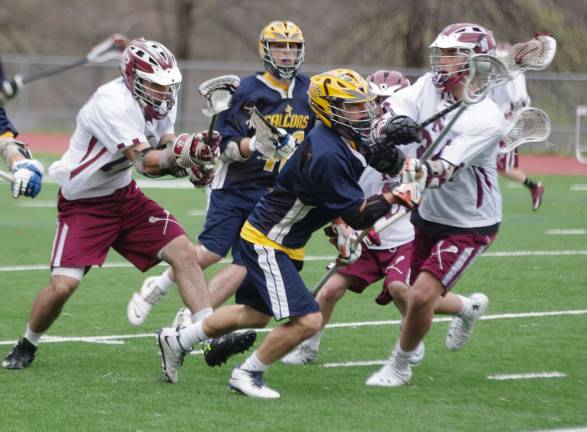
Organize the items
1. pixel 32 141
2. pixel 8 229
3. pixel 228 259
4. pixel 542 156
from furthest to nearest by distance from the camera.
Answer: pixel 32 141, pixel 542 156, pixel 8 229, pixel 228 259

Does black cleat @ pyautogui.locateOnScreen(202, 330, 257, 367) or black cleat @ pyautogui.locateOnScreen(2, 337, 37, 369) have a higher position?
black cleat @ pyautogui.locateOnScreen(202, 330, 257, 367)

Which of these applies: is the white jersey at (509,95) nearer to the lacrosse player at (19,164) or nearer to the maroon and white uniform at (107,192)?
the maroon and white uniform at (107,192)

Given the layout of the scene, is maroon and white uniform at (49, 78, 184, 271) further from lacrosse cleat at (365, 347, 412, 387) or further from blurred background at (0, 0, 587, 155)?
blurred background at (0, 0, 587, 155)

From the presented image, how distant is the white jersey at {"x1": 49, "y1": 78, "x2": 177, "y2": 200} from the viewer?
668cm

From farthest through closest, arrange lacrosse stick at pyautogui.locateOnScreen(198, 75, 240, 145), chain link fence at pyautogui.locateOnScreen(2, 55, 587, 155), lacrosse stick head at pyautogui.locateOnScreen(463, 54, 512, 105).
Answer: chain link fence at pyautogui.locateOnScreen(2, 55, 587, 155) < lacrosse stick at pyautogui.locateOnScreen(198, 75, 240, 145) < lacrosse stick head at pyautogui.locateOnScreen(463, 54, 512, 105)

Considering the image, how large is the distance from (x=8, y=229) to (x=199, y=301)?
276 inches

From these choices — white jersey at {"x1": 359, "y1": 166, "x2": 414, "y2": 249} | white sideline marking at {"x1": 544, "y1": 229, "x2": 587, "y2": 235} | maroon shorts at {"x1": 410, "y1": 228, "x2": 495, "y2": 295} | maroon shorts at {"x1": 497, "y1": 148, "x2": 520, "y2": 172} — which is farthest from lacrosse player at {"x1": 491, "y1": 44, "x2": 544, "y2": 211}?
maroon shorts at {"x1": 410, "y1": 228, "x2": 495, "y2": 295}

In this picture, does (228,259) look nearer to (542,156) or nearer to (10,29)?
(542,156)

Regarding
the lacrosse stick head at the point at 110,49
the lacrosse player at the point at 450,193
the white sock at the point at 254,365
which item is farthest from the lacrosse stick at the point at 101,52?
the white sock at the point at 254,365

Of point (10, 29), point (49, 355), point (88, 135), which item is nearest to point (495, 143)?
point (88, 135)

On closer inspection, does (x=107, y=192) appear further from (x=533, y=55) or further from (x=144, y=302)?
(x=533, y=55)

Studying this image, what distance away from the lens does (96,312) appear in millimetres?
8805

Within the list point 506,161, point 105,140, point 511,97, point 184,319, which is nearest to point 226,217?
point 184,319

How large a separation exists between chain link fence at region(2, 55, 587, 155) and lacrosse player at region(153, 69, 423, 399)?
17.5m
